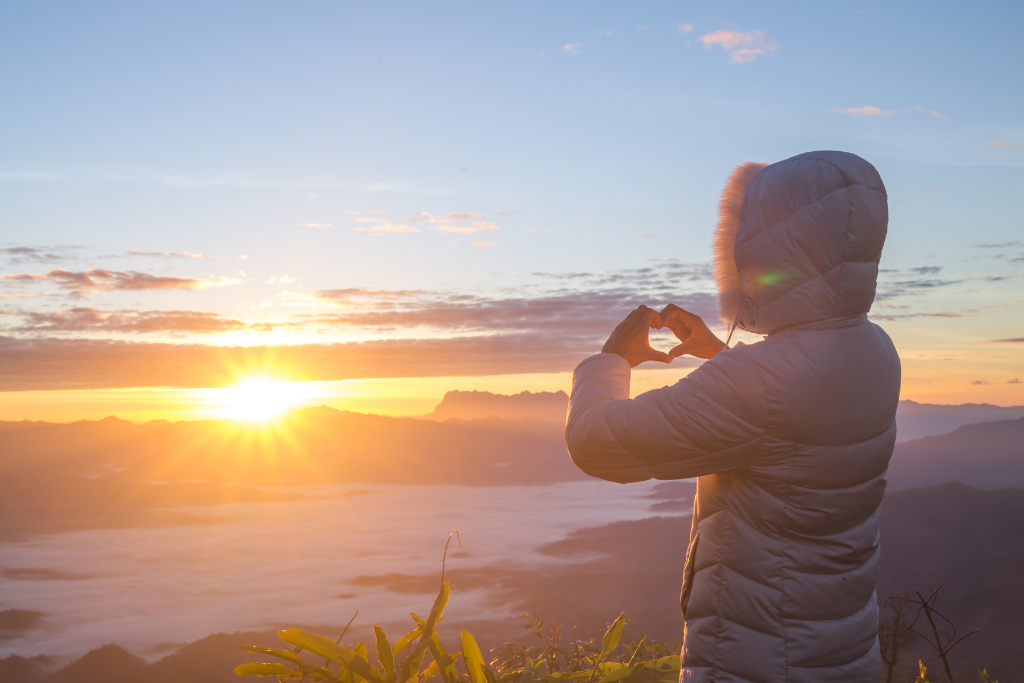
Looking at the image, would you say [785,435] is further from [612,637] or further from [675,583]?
[675,583]

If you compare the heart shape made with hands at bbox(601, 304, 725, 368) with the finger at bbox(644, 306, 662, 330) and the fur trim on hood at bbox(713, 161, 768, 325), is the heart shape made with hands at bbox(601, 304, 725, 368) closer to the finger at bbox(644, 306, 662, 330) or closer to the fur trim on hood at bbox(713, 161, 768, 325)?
the finger at bbox(644, 306, 662, 330)

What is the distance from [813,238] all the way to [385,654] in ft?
5.78

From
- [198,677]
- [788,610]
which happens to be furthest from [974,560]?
[788,610]

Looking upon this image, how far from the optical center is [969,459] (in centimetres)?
17438

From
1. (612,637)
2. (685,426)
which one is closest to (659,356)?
(685,426)

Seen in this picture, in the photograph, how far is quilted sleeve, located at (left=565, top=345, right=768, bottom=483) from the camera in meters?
1.74

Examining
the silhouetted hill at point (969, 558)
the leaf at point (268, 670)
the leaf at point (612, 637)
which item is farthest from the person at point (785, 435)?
the silhouetted hill at point (969, 558)

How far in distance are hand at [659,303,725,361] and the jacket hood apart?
232 mm

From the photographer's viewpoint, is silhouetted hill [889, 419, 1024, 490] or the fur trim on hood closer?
the fur trim on hood

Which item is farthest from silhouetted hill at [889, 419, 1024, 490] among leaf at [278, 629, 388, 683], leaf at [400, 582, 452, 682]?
leaf at [278, 629, 388, 683]

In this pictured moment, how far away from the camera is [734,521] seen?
1.94 m

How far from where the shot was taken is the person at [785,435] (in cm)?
177

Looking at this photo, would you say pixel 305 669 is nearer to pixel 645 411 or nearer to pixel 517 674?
pixel 517 674

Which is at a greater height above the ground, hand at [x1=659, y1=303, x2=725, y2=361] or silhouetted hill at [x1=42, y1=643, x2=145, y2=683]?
hand at [x1=659, y1=303, x2=725, y2=361]
